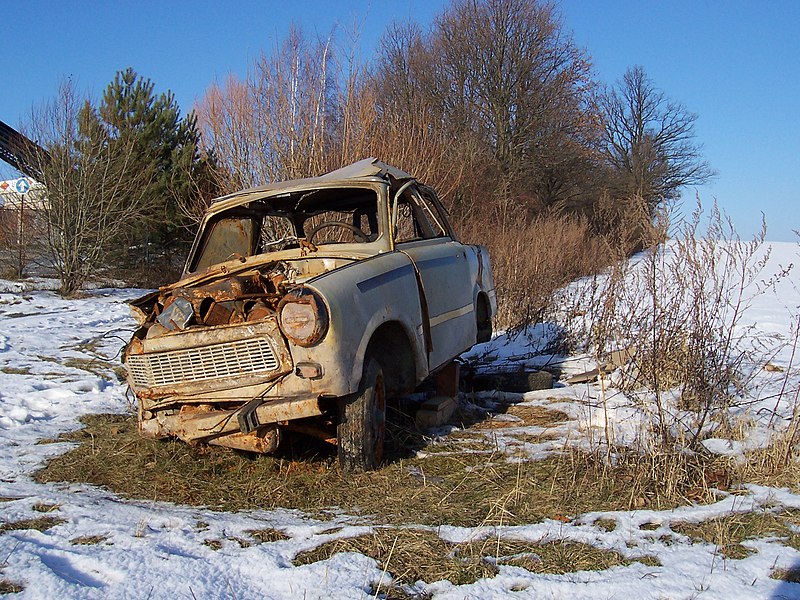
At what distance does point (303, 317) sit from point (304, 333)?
84 millimetres

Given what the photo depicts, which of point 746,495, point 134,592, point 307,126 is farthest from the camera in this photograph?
point 307,126

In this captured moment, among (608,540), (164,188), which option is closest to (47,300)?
(164,188)

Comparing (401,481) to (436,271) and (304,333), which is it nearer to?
(304,333)

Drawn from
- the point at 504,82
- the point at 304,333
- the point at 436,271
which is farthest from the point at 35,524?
the point at 504,82

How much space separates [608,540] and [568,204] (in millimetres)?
30755

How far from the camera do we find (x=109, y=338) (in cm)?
1026

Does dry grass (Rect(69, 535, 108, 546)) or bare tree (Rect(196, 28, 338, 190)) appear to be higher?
bare tree (Rect(196, 28, 338, 190))

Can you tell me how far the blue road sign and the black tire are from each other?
53.5ft

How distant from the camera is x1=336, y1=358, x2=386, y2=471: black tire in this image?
13.3 ft

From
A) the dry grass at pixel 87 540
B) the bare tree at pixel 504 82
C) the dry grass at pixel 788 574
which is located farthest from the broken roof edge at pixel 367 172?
the bare tree at pixel 504 82

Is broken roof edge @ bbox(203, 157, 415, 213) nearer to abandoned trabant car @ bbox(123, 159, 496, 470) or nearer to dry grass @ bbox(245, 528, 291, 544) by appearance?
abandoned trabant car @ bbox(123, 159, 496, 470)

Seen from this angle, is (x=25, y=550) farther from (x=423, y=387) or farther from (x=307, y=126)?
(x=307, y=126)

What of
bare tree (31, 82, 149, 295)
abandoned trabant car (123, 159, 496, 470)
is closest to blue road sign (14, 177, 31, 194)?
bare tree (31, 82, 149, 295)

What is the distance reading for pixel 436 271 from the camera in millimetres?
5320
